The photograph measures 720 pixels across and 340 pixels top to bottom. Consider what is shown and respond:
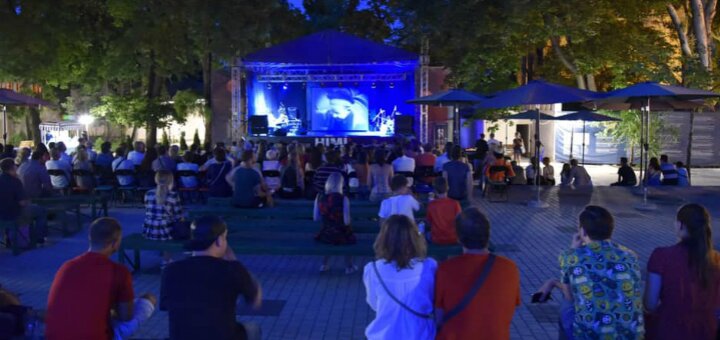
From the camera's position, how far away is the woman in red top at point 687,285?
3.54 m

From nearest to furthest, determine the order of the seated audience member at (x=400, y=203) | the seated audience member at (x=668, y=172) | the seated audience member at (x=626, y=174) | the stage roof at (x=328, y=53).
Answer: the seated audience member at (x=400, y=203) < the seated audience member at (x=668, y=172) < the seated audience member at (x=626, y=174) < the stage roof at (x=328, y=53)

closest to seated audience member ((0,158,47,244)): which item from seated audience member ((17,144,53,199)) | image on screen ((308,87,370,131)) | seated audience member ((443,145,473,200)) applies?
seated audience member ((17,144,53,199))

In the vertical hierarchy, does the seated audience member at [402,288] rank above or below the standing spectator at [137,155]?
below

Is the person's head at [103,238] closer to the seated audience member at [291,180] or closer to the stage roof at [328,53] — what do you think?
the seated audience member at [291,180]

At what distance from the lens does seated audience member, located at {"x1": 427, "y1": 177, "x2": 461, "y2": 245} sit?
6.88 m

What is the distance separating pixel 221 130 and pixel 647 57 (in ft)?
56.8

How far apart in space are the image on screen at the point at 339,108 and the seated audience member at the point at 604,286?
21650 millimetres

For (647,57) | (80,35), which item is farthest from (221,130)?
(647,57)

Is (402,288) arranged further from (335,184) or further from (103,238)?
(335,184)

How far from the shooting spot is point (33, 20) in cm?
2278

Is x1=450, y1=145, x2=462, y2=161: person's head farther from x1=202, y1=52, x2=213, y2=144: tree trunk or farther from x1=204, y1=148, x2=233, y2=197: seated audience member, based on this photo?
x1=202, y1=52, x2=213, y2=144: tree trunk

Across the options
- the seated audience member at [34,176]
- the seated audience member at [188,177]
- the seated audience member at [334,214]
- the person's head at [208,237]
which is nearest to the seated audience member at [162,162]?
the seated audience member at [188,177]

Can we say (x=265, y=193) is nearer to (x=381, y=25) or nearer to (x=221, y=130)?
(x=221, y=130)

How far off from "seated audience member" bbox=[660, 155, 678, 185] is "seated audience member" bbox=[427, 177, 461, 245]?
32.1 feet
